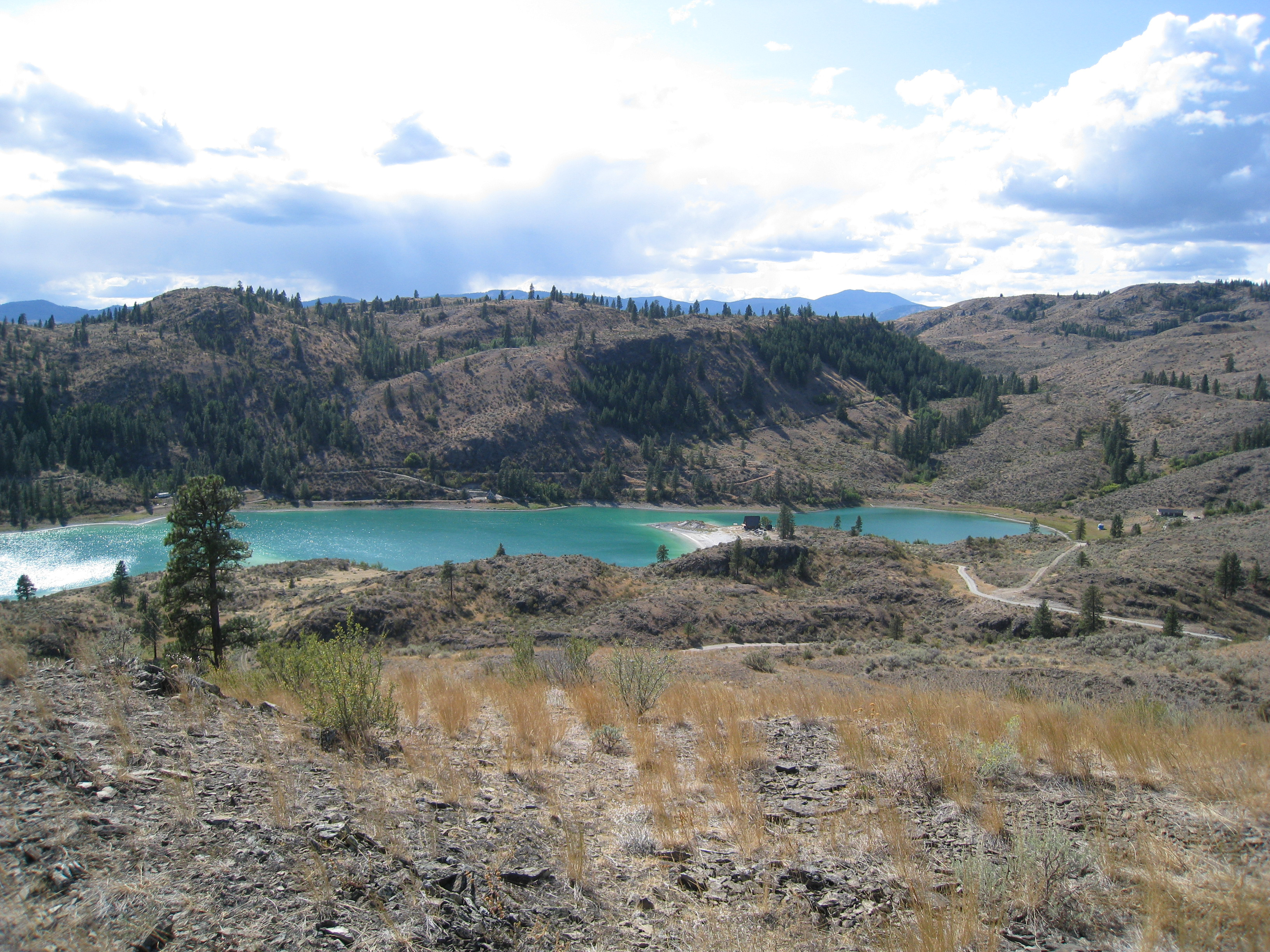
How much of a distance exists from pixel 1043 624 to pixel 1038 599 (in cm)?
861

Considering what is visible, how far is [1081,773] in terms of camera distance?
6230 mm

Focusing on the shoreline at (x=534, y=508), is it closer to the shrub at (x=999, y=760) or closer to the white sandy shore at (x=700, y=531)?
the white sandy shore at (x=700, y=531)

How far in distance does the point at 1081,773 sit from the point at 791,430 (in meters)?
133

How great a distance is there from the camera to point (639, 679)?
927 centimetres

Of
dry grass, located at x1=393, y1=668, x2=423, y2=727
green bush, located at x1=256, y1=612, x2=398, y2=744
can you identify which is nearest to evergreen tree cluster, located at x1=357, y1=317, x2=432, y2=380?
dry grass, located at x1=393, y1=668, x2=423, y2=727

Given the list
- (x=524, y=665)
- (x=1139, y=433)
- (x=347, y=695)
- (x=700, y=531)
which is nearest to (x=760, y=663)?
(x=524, y=665)

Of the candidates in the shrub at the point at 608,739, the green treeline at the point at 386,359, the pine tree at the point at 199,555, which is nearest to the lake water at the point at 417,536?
the green treeline at the point at 386,359

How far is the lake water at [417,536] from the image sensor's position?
68812 mm

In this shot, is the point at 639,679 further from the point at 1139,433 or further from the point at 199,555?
the point at 1139,433

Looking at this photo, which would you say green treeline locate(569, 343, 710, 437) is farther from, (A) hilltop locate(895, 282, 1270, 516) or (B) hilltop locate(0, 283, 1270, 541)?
(A) hilltop locate(895, 282, 1270, 516)

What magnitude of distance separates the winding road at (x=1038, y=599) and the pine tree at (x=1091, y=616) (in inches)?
83.9

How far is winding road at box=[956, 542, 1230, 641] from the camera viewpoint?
32344 millimetres

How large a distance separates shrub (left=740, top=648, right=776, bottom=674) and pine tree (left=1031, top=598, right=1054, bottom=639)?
15.7 meters

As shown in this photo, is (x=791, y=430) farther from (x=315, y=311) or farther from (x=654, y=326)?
(x=315, y=311)
